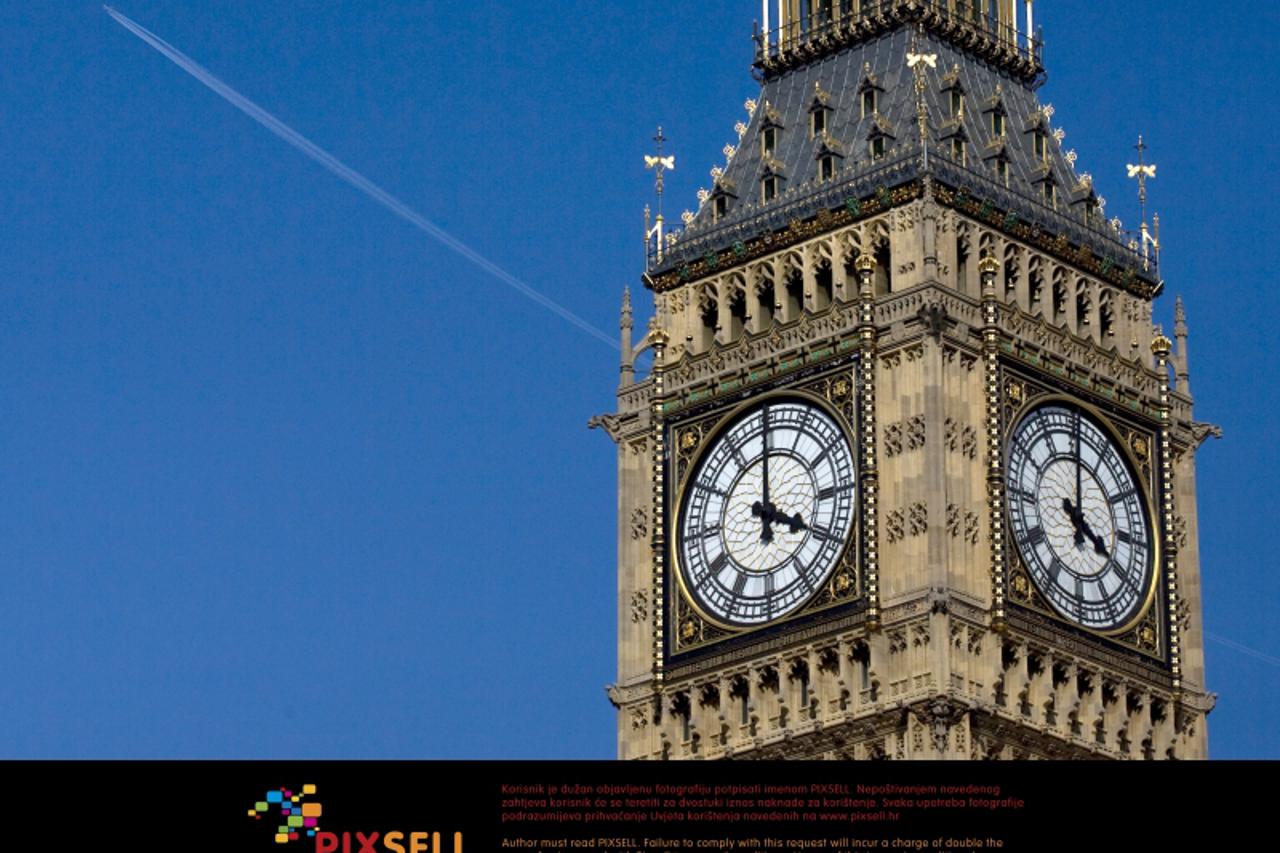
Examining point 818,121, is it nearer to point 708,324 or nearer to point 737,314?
point 737,314

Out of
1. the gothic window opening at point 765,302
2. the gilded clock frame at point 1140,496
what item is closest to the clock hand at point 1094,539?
the gilded clock frame at point 1140,496

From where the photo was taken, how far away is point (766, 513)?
355ft

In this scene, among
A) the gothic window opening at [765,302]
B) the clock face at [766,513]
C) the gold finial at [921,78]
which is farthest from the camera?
the gothic window opening at [765,302]

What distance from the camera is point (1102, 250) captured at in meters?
112

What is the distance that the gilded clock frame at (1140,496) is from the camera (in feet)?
351

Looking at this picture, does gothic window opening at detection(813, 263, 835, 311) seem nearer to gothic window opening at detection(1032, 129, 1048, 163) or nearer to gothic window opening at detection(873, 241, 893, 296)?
gothic window opening at detection(873, 241, 893, 296)

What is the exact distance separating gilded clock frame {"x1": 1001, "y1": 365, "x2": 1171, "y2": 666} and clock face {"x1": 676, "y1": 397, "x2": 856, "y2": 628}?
134 inches

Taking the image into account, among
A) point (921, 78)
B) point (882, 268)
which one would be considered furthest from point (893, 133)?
point (882, 268)

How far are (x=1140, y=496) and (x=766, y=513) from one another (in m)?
8.04

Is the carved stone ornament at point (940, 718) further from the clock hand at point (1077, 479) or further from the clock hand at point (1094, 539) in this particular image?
the clock hand at point (1094, 539)
